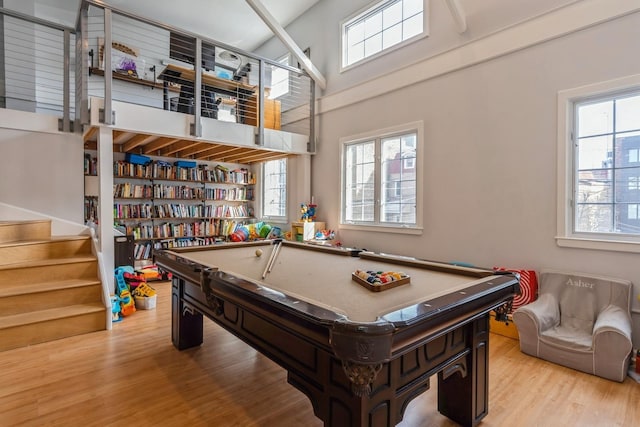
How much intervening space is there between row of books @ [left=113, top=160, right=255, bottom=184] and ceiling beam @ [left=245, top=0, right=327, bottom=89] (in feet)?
8.55

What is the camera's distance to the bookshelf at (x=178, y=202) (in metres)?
5.62

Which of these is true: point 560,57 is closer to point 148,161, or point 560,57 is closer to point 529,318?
point 529,318

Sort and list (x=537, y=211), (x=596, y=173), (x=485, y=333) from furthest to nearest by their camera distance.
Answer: (x=537, y=211)
(x=596, y=173)
(x=485, y=333)

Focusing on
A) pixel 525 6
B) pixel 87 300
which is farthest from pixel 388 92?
pixel 87 300

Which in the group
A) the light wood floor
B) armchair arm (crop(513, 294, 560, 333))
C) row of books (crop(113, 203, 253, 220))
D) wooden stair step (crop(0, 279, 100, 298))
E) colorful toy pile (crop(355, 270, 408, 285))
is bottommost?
the light wood floor

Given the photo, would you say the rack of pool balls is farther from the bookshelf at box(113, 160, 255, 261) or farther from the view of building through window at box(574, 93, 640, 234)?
the bookshelf at box(113, 160, 255, 261)

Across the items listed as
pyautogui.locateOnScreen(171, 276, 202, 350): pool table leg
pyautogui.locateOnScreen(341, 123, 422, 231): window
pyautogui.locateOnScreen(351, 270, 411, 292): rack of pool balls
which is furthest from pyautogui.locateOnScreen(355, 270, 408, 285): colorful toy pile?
pyautogui.locateOnScreen(341, 123, 422, 231): window

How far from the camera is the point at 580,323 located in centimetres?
271

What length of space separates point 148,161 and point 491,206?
547 centimetres

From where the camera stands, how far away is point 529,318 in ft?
8.78

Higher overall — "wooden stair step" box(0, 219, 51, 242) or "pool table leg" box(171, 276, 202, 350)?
"wooden stair step" box(0, 219, 51, 242)

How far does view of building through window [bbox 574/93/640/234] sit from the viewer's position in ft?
8.79

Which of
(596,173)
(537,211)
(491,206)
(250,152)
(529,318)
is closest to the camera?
(529,318)

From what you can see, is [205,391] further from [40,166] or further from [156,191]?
[156,191]
